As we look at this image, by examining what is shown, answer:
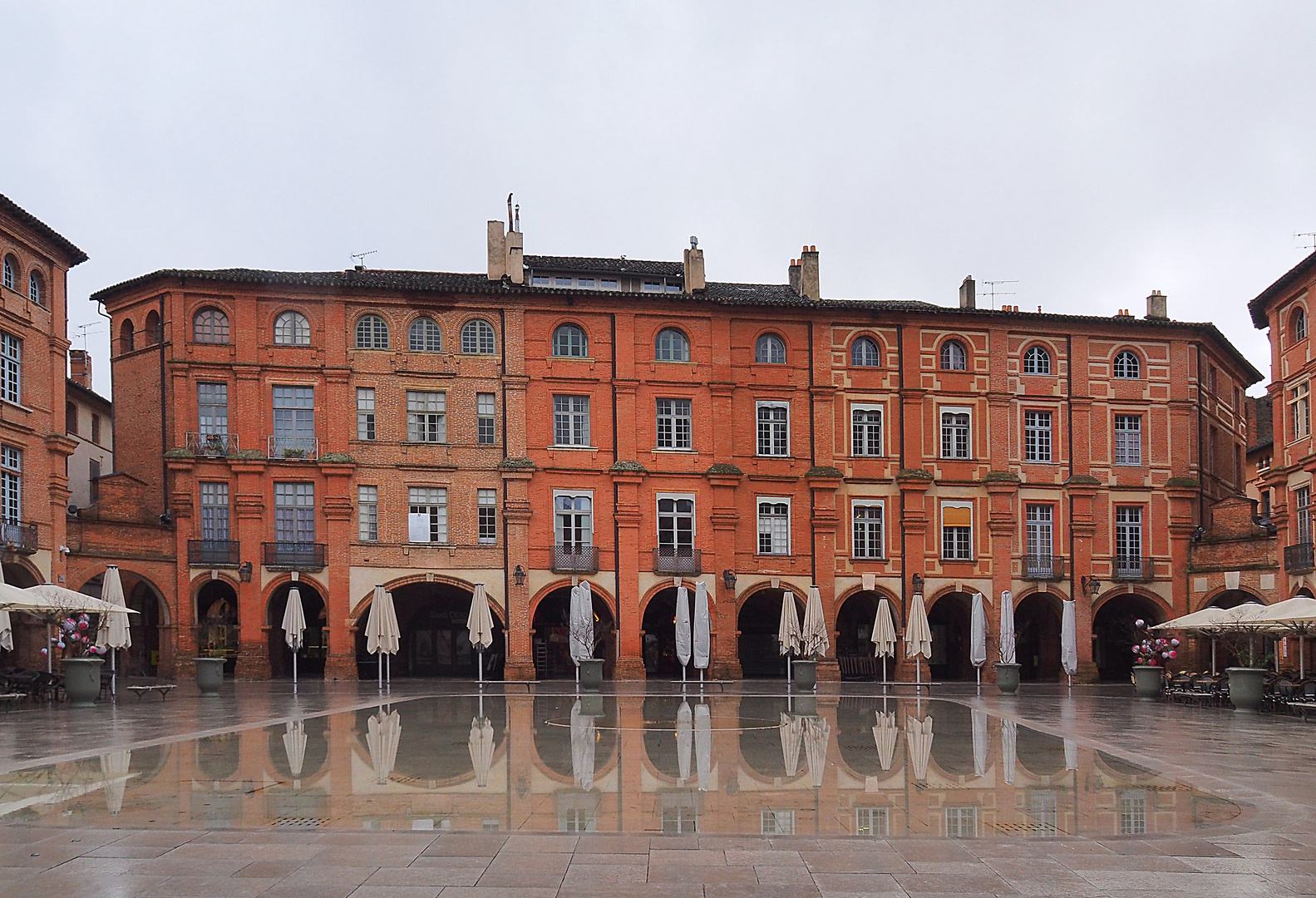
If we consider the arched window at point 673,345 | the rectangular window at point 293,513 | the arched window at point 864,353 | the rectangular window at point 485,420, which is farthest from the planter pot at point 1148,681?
the rectangular window at point 293,513

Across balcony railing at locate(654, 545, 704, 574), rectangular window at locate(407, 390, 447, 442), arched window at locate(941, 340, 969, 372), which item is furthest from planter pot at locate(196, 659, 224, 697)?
arched window at locate(941, 340, 969, 372)

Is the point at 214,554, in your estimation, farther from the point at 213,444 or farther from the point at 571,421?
the point at 571,421

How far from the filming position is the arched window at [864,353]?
40.6m

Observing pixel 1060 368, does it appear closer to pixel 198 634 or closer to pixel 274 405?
pixel 274 405

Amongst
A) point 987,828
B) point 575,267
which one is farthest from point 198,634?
point 987,828

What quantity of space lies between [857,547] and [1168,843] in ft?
98.1

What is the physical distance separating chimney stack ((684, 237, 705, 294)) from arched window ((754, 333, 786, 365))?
2.75m

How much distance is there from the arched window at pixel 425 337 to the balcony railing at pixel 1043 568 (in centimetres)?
2087

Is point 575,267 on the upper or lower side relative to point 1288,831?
upper

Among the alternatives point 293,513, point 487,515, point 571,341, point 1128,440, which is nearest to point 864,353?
point 1128,440

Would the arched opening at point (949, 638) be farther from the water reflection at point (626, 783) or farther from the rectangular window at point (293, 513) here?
the water reflection at point (626, 783)

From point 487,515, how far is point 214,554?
843 centimetres

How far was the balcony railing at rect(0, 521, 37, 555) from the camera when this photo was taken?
30.2 metres

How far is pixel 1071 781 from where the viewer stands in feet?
45.1
